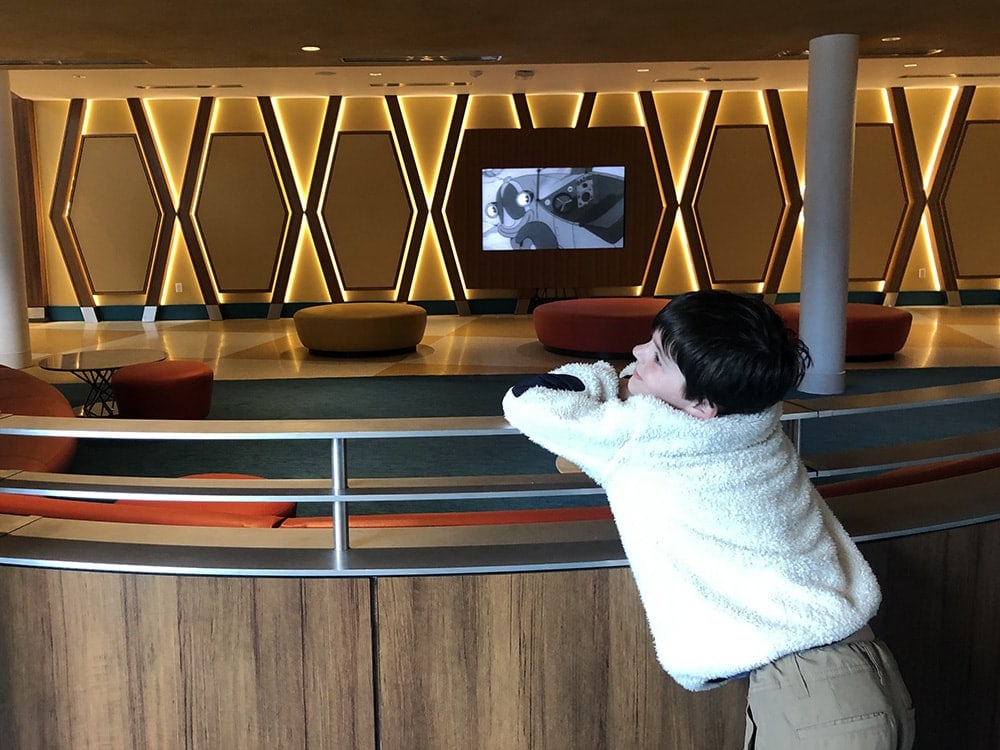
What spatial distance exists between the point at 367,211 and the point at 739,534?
11.5m

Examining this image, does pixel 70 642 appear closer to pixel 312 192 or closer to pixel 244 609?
pixel 244 609

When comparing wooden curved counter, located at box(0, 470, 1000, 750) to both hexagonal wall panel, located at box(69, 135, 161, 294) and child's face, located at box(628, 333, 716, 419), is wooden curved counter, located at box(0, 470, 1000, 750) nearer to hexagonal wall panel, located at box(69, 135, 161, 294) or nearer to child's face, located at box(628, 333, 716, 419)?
child's face, located at box(628, 333, 716, 419)

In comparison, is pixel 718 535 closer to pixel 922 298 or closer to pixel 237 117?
pixel 237 117

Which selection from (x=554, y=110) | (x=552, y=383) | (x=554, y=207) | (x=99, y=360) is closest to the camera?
(x=552, y=383)

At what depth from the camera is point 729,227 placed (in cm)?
1246

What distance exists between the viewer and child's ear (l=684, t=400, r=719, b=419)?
141 cm

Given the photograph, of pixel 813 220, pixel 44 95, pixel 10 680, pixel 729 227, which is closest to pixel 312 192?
pixel 44 95

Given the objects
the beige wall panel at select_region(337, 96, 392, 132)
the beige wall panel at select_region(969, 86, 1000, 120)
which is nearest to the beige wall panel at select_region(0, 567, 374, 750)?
the beige wall panel at select_region(337, 96, 392, 132)

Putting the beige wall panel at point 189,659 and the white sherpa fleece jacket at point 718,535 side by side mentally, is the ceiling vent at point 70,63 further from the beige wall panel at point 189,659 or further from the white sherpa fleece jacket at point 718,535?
the white sherpa fleece jacket at point 718,535

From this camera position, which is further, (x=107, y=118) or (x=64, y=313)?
(x=64, y=313)

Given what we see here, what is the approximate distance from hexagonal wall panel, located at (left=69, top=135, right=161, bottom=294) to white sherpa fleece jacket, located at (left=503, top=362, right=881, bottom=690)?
476 inches

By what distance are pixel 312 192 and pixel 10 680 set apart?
11.0m

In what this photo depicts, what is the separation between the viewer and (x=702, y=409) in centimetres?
142

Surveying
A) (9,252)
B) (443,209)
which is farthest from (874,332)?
(9,252)
